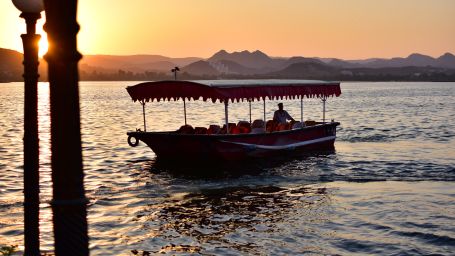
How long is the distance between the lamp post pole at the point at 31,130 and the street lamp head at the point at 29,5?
9cm

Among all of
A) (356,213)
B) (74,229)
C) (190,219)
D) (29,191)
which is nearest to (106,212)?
(190,219)

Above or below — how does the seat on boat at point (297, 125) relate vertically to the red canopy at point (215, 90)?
below

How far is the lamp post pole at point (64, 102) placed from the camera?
148 inches

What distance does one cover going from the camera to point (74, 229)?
3.92m

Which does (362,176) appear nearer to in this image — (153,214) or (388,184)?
(388,184)

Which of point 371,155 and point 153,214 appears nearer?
point 153,214

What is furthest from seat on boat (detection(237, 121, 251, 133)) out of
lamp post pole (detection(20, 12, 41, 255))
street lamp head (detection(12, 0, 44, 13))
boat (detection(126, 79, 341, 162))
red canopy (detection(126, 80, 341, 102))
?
street lamp head (detection(12, 0, 44, 13))

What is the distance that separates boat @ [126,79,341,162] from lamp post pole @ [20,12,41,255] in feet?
40.1

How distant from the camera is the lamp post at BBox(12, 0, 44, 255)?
269 inches

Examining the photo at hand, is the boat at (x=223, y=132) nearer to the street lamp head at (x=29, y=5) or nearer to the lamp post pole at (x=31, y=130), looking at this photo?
the lamp post pole at (x=31, y=130)

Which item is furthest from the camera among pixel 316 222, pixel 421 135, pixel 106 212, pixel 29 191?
pixel 421 135

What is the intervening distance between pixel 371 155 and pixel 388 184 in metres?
8.69

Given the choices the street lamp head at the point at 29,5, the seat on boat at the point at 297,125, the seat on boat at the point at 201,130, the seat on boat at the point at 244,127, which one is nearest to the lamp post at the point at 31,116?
the street lamp head at the point at 29,5

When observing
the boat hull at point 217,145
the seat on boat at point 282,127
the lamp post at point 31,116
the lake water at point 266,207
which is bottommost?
the lake water at point 266,207
